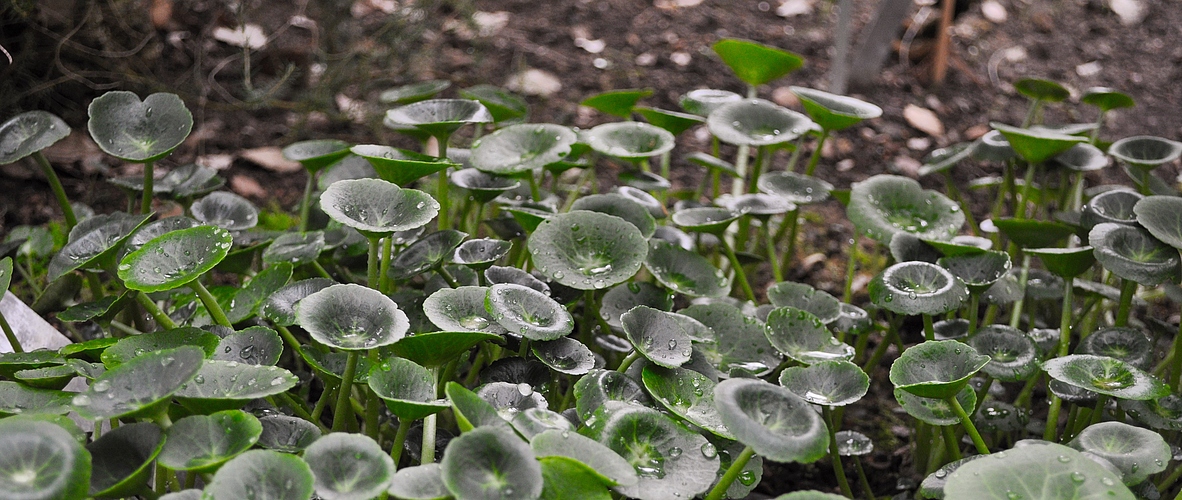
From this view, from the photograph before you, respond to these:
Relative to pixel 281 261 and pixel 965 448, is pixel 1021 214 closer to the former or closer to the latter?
pixel 965 448

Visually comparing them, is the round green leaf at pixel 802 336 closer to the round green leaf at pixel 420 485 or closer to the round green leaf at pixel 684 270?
the round green leaf at pixel 684 270

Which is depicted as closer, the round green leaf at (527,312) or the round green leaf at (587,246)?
the round green leaf at (527,312)

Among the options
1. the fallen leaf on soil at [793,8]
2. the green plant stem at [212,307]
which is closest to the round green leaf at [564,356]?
the green plant stem at [212,307]

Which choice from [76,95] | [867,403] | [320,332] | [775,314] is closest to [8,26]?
[76,95]

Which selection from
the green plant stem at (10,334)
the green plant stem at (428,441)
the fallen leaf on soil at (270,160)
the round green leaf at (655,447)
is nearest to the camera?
the round green leaf at (655,447)

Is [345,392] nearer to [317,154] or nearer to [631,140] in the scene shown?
[317,154]

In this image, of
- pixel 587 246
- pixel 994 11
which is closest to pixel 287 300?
pixel 587 246

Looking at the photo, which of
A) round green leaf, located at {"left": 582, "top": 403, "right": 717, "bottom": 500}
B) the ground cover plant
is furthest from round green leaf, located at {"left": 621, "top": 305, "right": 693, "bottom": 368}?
round green leaf, located at {"left": 582, "top": 403, "right": 717, "bottom": 500}
